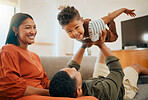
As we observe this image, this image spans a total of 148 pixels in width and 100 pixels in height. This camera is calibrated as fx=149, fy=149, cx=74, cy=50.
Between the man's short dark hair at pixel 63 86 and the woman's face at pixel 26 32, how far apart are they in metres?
0.51

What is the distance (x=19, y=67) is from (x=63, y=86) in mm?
425

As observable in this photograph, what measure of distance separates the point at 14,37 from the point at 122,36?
12.0 feet

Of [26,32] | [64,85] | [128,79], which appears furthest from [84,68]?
[64,85]

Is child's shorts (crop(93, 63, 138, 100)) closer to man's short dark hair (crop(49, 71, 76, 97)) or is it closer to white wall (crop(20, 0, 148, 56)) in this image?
man's short dark hair (crop(49, 71, 76, 97))

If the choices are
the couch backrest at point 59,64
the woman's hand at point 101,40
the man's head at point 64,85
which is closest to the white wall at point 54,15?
the couch backrest at point 59,64

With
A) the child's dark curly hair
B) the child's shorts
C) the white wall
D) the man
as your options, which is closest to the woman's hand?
the man

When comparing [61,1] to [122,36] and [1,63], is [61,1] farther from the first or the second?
[1,63]

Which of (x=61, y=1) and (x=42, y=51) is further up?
(x=61, y=1)

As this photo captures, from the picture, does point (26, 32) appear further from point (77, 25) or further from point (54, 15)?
point (54, 15)

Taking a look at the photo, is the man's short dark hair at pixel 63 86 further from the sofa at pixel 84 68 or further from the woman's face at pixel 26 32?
the sofa at pixel 84 68

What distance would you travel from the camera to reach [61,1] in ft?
17.0

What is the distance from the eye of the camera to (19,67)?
3.71 ft

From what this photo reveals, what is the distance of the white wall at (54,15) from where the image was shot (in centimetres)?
456

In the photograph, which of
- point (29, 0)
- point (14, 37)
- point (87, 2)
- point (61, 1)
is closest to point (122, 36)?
point (87, 2)
